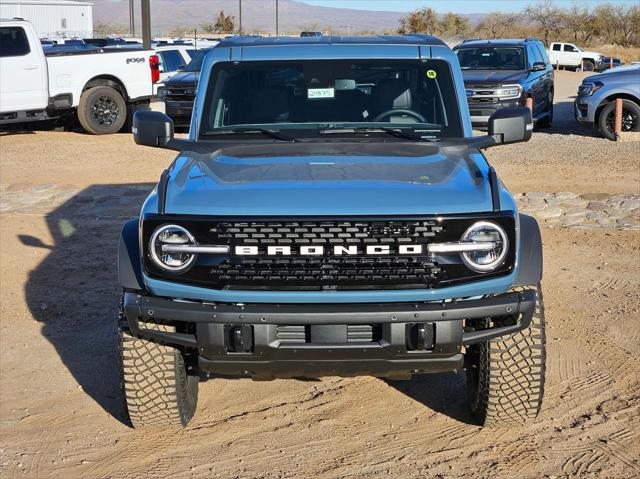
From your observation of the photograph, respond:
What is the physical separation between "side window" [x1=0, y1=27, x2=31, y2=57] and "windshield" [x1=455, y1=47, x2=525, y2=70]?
7.91 meters

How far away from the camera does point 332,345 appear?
4168 mm

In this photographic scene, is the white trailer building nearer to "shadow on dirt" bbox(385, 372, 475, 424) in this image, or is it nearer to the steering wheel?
the steering wheel

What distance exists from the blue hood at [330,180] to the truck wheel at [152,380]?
0.67 metres

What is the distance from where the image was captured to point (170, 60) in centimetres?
2273

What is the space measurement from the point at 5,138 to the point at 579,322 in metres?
13.7

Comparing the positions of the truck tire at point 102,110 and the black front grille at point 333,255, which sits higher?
the black front grille at point 333,255

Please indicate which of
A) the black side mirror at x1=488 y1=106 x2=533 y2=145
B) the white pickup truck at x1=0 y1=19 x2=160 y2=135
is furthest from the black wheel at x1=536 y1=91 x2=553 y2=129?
the black side mirror at x1=488 y1=106 x2=533 y2=145

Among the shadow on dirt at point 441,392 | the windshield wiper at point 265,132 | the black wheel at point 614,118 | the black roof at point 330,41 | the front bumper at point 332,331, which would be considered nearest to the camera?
the front bumper at point 332,331

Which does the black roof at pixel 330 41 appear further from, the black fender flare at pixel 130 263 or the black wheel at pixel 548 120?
the black wheel at pixel 548 120

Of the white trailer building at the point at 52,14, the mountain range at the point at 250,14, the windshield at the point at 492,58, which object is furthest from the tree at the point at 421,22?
the mountain range at the point at 250,14

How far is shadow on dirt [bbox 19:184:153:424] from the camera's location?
232 inches

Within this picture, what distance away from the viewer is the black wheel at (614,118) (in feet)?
54.2

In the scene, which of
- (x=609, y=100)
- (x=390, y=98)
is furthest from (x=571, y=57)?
(x=390, y=98)

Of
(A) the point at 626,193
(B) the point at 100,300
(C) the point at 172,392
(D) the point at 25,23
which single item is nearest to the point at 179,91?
(D) the point at 25,23
